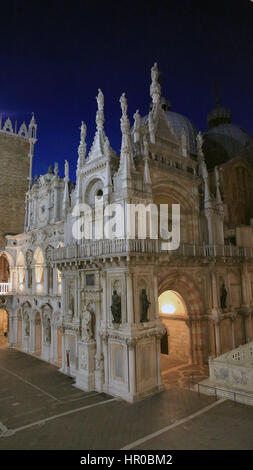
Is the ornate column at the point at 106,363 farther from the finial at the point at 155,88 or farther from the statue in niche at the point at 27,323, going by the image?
the finial at the point at 155,88

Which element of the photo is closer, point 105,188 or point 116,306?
point 116,306

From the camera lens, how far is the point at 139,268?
1700 centimetres

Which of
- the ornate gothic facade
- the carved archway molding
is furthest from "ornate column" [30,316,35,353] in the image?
the carved archway molding

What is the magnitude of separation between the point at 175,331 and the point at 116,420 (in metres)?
10.5

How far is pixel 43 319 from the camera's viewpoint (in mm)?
26109

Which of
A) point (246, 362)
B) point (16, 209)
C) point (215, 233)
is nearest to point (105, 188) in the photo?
point (215, 233)

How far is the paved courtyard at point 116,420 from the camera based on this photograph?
11.7m

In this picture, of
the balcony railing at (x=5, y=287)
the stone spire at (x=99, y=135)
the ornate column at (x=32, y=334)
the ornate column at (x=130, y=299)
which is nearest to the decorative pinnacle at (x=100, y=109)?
the stone spire at (x=99, y=135)

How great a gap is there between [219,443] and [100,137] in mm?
18419

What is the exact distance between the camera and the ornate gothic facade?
667 inches

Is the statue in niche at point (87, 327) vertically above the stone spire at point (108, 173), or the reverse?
the stone spire at point (108, 173)

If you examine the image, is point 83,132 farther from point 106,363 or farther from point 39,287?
point 106,363

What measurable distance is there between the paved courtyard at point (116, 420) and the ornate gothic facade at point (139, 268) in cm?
148
